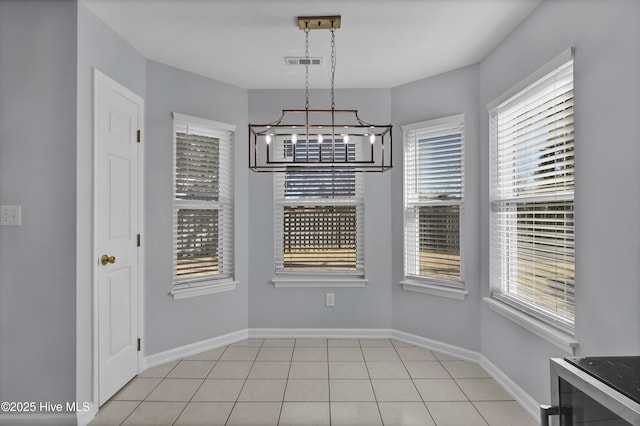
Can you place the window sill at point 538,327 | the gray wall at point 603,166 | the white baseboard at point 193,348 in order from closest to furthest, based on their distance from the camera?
the gray wall at point 603,166 → the window sill at point 538,327 → the white baseboard at point 193,348

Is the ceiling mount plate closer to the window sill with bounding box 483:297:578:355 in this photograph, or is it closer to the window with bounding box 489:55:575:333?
the window with bounding box 489:55:575:333

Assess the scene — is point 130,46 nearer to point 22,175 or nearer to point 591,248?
point 22,175

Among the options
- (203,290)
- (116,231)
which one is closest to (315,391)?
(203,290)

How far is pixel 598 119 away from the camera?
6.49 feet

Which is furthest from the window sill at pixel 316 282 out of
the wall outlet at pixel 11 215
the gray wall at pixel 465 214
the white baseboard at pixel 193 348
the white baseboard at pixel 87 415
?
the wall outlet at pixel 11 215

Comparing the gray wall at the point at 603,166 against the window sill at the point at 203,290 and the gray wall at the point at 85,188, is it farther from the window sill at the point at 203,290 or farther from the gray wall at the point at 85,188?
the gray wall at the point at 85,188

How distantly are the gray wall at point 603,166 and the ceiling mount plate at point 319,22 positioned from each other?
1316 millimetres

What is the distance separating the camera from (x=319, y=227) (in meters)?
4.20

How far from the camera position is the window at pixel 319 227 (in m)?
4.19

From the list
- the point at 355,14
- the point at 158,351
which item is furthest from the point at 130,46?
the point at 158,351

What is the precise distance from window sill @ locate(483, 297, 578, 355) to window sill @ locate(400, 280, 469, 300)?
1.35ft

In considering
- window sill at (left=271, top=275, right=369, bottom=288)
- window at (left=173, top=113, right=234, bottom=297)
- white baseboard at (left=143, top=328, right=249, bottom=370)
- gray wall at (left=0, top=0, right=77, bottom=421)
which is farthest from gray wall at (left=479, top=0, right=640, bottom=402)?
gray wall at (left=0, top=0, right=77, bottom=421)

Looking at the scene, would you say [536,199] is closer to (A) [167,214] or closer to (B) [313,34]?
(B) [313,34]

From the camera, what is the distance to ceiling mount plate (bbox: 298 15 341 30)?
269 cm
